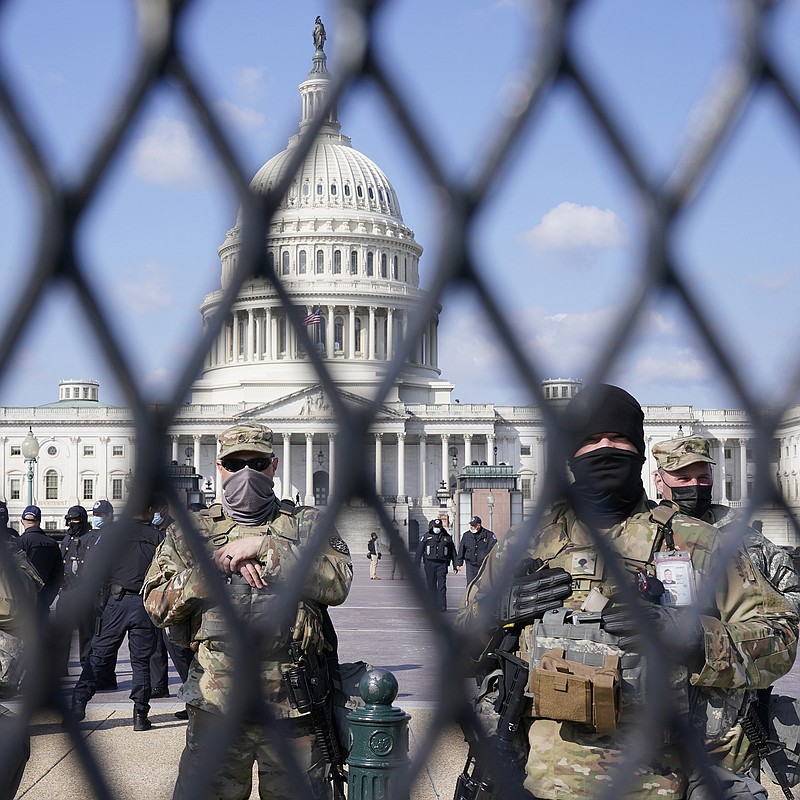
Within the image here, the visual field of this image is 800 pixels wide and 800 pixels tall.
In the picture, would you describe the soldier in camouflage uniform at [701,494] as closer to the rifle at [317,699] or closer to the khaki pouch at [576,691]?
the rifle at [317,699]

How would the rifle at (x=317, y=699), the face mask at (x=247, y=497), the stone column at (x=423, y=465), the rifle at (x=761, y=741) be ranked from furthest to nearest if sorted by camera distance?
the stone column at (x=423, y=465), the face mask at (x=247, y=497), the rifle at (x=761, y=741), the rifle at (x=317, y=699)

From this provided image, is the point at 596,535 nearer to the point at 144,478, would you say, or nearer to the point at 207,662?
the point at 144,478

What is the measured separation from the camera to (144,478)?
104 cm

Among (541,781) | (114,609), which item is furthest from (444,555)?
(541,781)

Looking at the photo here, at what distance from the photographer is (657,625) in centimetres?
142

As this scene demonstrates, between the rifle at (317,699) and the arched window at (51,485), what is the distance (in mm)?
49918

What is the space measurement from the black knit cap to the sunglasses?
1.59 m

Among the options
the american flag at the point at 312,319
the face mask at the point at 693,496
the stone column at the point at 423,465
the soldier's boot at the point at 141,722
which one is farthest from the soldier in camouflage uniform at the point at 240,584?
the stone column at the point at 423,465

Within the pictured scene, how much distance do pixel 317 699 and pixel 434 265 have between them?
9.80ft

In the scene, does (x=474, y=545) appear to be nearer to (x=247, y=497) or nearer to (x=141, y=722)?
(x=141, y=722)

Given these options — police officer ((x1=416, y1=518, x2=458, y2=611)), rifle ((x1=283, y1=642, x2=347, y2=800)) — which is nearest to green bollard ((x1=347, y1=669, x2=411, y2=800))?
rifle ((x1=283, y1=642, x2=347, y2=800))

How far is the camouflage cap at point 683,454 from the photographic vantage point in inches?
203

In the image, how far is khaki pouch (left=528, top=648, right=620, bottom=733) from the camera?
2.73 m

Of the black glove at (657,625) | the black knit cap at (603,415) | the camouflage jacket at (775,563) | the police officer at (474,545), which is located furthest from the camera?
the police officer at (474,545)
